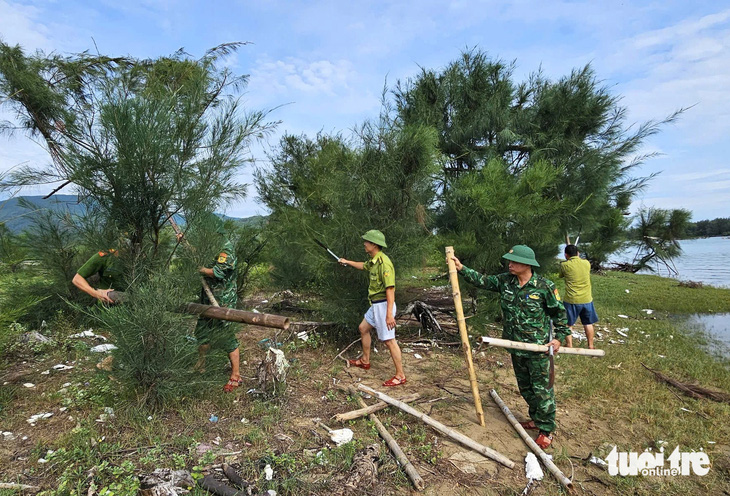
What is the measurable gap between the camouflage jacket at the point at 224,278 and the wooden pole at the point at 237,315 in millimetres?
423

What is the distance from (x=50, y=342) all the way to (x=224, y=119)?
13.7ft

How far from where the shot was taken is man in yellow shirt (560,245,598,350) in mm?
6160

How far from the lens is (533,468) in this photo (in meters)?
3.07

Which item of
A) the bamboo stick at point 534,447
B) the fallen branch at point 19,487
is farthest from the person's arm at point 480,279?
the fallen branch at point 19,487

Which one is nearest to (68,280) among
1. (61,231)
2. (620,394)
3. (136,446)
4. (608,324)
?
(61,231)

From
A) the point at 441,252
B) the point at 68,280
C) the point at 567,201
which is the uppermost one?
the point at 567,201

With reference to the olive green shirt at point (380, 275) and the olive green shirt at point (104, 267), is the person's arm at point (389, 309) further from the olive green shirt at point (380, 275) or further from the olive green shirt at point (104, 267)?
the olive green shirt at point (104, 267)

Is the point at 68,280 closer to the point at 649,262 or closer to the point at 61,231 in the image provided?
the point at 61,231

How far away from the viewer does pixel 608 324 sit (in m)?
8.41

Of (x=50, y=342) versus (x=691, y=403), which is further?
(x=50, y=342)

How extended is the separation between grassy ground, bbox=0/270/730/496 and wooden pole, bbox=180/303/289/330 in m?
0.67

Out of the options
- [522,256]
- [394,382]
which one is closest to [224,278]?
[394,382]

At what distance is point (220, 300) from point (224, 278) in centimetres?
25

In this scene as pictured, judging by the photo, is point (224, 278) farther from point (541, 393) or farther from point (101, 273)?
point (541, 393)
